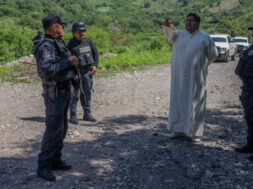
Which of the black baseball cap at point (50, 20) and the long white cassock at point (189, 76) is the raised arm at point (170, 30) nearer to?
the long white cassock at point (189, 76)

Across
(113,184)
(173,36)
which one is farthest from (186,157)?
(173,36)

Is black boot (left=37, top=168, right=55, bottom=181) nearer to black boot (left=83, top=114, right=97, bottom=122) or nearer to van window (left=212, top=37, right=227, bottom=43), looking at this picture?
black boot (left=83, top=114, right=97, bottom=122)

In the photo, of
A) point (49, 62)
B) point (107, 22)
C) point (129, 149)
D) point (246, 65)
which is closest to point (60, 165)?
point (129, 149)

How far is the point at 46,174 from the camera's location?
144 inches

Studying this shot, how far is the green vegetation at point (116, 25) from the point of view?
717 inches

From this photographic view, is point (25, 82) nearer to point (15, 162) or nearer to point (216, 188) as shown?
point (15, 162)

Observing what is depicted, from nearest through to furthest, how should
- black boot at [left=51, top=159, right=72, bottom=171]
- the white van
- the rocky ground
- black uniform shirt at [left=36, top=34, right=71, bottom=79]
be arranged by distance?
1. black uniform shirt at [left=36, top=34, right=71, bottom=79]
2. the rocky ground
3. black boot at [left=51, top=159, right=72, bottom=171]
4. the white van

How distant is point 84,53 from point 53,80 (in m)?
2.62

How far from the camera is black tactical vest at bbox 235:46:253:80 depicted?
438 cm

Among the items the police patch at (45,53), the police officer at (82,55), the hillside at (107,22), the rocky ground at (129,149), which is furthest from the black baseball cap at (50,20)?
the hillside at (107,22)

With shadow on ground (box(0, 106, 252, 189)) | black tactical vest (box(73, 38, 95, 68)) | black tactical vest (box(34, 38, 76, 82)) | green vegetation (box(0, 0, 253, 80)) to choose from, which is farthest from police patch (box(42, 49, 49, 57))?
green vegetation (box(0, 0, 253, 80))

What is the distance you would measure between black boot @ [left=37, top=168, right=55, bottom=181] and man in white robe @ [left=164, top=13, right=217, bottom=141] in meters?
2.27

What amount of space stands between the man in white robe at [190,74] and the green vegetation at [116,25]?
306 inches

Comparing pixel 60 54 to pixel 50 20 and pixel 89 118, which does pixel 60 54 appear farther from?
pixel 89 118
